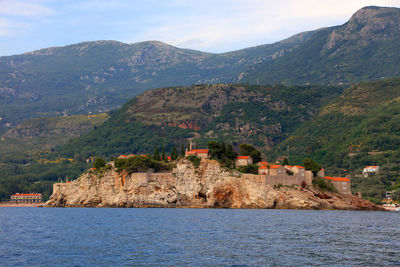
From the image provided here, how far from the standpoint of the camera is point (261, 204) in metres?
107

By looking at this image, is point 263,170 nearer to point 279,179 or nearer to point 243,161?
point 279,179

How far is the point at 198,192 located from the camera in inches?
4409

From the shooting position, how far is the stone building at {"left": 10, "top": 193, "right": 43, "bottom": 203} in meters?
176

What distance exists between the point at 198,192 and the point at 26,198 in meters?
83.1

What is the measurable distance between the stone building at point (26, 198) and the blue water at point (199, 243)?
102620mm

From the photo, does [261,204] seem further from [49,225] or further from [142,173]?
[49,225]

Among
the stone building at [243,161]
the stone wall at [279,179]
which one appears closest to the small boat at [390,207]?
the stone wall at [279,179]

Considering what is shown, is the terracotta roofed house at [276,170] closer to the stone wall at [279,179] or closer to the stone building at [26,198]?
the stone wall at [279,179]

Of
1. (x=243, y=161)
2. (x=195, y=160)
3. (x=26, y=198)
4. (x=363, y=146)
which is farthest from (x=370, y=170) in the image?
(x=26, y=198)

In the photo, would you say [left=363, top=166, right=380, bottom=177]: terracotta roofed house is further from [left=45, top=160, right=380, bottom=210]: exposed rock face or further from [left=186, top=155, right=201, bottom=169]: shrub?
[left=186, top=155, right=201, bottom=169]: shrub

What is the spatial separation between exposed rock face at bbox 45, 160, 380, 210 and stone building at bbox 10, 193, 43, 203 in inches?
2290

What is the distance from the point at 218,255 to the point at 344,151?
12723 cm

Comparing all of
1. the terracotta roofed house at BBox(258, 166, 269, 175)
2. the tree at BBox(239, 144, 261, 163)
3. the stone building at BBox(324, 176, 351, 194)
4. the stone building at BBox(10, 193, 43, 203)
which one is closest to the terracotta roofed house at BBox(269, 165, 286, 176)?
the terracotta roofed house at BBox(258, 166, 269, 175)

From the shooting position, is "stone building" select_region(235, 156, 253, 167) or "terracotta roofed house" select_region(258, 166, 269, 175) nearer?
"terracotta roofed house" select_region(258, 166, 269, 175)
